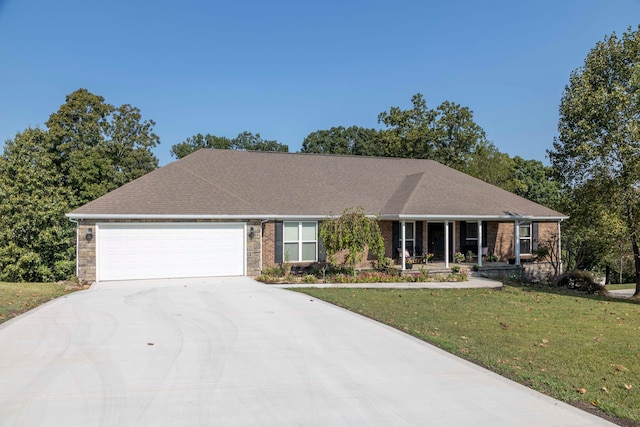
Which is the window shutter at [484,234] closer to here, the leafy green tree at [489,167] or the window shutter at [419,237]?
the window shutter at [419,237]

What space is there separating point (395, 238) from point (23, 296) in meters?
14.0

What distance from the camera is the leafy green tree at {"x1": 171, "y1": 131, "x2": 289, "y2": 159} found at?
169ft

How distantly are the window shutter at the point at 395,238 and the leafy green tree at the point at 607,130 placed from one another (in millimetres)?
7506

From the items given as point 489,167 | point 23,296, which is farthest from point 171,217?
point 489,167

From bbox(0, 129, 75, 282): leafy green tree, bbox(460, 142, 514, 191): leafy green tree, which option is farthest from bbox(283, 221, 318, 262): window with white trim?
bbox(460, 142, 514, 191): leafy green tree

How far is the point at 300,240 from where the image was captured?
18.5 m

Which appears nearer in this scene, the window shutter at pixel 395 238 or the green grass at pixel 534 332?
the green grass at pixel 534 332

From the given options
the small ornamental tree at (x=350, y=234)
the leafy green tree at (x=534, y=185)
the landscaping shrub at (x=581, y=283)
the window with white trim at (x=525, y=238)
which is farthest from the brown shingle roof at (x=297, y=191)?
the leafy green tree at (x=534, y=185)

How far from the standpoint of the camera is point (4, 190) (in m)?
19.2

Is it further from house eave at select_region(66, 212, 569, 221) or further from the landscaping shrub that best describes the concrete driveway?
the landscaping shrub

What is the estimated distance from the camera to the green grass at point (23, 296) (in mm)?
9719

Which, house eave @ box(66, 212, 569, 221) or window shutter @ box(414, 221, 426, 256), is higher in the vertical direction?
house eave @ box(66, 212, 569, 221)

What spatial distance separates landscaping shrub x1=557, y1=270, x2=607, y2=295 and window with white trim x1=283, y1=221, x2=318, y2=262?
10.8 m

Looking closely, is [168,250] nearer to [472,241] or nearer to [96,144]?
[472,241]
